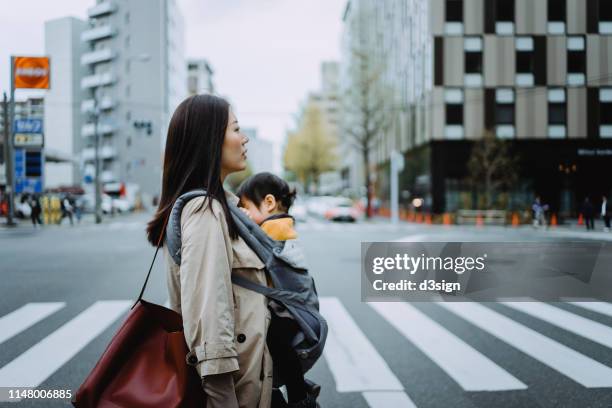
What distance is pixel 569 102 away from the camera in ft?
13.1

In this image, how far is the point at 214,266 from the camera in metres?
1.71

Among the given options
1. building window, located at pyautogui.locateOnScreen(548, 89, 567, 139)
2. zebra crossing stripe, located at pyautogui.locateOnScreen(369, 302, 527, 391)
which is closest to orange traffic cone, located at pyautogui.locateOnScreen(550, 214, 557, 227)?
building window, located at pyautogui.locateOnScreen(548, 89, 567, 139)

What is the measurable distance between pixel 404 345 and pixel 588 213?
7.04ft

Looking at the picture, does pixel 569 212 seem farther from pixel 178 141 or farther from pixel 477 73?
pixel 178 141

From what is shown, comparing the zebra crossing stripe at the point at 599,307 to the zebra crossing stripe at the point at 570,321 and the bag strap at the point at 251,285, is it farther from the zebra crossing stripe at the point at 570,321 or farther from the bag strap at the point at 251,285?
the bag strap at the point at 251,285

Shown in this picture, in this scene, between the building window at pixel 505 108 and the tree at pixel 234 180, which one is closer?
the building window at pixel 505 108

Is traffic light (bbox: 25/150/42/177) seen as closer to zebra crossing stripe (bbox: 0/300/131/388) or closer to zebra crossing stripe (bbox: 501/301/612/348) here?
zebra crossing stripe (bbox: 0/300/131/388)

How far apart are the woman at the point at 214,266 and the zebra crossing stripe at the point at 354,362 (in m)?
2.36

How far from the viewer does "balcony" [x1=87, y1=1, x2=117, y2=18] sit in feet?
12.8

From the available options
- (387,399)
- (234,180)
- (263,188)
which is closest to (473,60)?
(263,188)

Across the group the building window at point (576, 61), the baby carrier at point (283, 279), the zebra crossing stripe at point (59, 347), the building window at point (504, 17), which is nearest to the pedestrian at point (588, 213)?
the building window at point (576, 61)

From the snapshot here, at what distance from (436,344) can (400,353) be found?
0.50 metres

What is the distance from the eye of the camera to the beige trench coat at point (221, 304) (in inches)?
66.8

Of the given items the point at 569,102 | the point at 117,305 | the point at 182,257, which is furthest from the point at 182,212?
the point at 117,305
